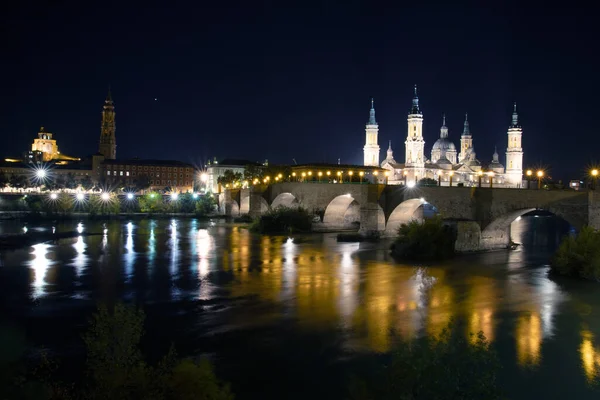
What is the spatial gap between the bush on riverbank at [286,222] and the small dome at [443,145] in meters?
57.8

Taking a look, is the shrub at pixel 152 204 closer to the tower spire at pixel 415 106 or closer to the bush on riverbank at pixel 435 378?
the tower spire at pixel 415 106

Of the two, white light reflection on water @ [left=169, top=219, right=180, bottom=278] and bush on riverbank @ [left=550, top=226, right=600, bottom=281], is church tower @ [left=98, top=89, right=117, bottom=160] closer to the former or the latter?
white light reflection on water @ [left=169, top=219, right=180, bottom=278]

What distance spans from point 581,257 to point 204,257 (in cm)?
1781

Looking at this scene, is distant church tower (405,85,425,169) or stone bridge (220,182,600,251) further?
distant church tower (405,85,425,169)

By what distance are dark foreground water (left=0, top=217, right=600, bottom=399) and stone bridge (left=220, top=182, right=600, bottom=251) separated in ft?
5.48

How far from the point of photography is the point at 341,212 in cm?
4428

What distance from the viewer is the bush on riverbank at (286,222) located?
43.0 m

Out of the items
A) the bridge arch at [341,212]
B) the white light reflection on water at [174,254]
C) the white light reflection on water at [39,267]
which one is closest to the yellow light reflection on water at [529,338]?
the white light reflection on water at [174,254]

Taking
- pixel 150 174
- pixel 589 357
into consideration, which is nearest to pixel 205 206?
pixel 150 174

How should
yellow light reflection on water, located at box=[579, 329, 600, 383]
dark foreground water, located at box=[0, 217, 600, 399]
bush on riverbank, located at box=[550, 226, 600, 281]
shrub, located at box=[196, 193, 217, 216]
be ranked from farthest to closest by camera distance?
shrub, located at box=[196, 193, 217, 216] → bush on riverbank, located at box=[550, 226, 600, 281] → dark foreground water, located at box=[0, 217, 600, 399] → yellow light reflection on water, located at box=[579, 329, 600, 383]

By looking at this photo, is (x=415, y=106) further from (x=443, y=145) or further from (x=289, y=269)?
(x=289, y=269)

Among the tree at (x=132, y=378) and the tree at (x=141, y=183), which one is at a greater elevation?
the tree at (x=141, y=183)

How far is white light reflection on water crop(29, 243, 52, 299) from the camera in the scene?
65.2ft

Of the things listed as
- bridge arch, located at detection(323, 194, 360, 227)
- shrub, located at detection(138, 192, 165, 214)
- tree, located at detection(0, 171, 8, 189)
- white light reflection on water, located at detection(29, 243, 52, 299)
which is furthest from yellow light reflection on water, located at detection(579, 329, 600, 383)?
tree, located at detection(0, 171, 8, 189)
